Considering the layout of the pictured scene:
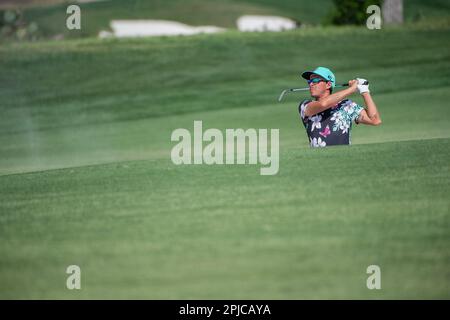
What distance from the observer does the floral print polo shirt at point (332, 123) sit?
841 centimetres

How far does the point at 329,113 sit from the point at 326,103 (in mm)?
400

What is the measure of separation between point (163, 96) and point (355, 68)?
3673mm

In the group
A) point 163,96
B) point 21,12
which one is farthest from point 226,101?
point 21,12

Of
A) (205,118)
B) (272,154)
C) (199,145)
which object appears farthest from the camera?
(205,118)

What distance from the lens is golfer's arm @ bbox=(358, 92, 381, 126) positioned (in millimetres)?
8245

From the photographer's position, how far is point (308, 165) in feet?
24.8

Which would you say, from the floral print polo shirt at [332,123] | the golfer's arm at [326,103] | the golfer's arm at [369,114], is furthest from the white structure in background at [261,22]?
the golfer's arm at [326,103]

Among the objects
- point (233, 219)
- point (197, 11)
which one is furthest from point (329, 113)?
point (197, 11)

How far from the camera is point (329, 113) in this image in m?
8.41

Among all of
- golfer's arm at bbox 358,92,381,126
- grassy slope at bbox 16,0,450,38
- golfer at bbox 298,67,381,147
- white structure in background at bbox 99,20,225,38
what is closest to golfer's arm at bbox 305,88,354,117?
golfer at bbox 298,67,381,147

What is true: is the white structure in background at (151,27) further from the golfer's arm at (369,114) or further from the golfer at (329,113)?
the golfer's arm at (369,114)

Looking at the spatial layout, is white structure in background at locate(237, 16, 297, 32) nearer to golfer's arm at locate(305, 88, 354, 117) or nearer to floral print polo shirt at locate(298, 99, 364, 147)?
floral print polo shirt at locate(298, 99, 364, 147)

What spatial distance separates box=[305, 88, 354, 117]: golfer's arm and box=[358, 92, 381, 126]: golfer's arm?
0.28 m
